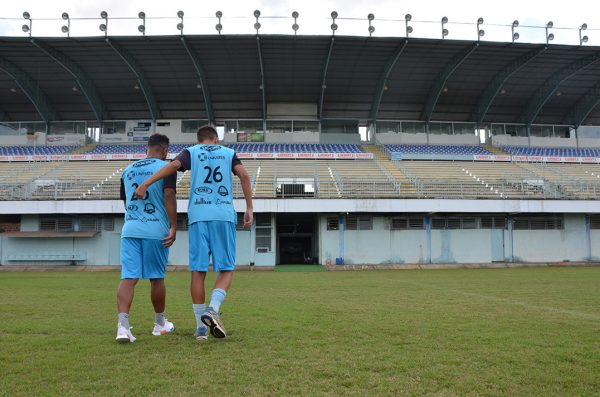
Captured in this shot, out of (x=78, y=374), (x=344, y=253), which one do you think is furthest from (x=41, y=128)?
(x=78, y=374)

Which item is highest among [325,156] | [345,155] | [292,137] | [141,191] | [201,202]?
[292,137]

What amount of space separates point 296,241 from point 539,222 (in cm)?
1265

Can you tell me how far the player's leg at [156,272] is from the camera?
4730 mm

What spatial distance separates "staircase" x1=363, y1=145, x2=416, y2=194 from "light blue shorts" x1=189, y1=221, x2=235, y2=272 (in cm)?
1917

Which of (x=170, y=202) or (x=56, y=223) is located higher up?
(x=56, y=223)

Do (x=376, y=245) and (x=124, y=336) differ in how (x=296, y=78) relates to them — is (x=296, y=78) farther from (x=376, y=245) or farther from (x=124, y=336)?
(x=124, y=336)

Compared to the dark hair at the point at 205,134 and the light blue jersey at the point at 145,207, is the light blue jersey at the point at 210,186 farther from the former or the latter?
the light blue jersey at the point at 145,207

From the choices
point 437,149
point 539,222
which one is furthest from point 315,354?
point 437,149

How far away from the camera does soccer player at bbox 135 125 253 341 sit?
4.52 metres

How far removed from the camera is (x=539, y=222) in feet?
77.5

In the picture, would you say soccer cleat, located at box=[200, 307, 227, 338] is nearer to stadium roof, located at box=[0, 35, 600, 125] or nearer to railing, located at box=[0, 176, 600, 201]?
railing, located at box=[0, 176, 600, 201]

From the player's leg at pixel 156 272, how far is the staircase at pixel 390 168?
19.2m

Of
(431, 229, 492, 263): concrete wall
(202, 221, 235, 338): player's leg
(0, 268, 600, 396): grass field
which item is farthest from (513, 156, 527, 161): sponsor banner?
(202, 221, 235, 338): player's leg

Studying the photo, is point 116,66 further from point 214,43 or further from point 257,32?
point 257,32
